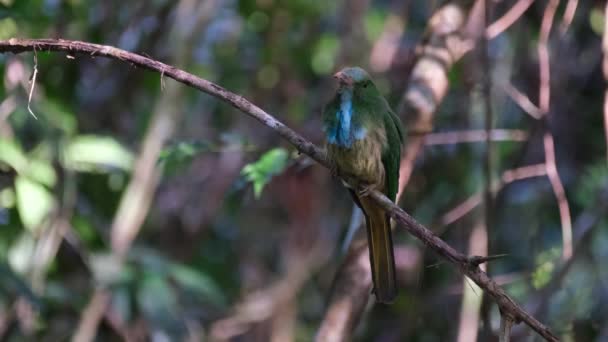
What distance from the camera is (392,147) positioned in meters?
3.33

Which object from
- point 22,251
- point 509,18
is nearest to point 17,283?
point 22,251

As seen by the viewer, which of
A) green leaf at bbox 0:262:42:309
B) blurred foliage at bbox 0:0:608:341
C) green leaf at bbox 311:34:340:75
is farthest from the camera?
green leaf at bbox 311:34:340:75

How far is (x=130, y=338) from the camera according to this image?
504 centimetres

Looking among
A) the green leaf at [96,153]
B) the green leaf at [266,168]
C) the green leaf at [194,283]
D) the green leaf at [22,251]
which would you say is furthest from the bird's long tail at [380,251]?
the green leaf at [22,251]

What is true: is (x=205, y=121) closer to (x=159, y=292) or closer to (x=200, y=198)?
(x=200, y=198)

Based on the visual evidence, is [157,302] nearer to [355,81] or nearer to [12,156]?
[12,156]

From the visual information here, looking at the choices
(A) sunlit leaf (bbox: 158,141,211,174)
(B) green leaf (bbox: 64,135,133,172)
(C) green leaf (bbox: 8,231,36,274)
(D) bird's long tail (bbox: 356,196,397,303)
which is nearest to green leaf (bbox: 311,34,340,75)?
(B) green leaf (bbox: 64,135,133,172)

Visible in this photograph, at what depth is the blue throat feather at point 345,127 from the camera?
325 cm

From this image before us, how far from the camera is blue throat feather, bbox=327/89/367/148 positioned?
3.25 meters

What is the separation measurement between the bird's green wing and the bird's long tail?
0.15 metres

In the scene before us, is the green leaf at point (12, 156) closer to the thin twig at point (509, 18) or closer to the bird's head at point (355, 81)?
the bird's head at point (355, 81)

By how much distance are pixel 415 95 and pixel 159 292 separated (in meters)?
1.84

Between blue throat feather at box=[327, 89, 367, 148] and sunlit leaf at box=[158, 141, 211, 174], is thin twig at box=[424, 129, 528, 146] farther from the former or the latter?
sunlit leaf at box=[158, 141, 211, 174]

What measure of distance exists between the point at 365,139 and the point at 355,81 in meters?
0.21
